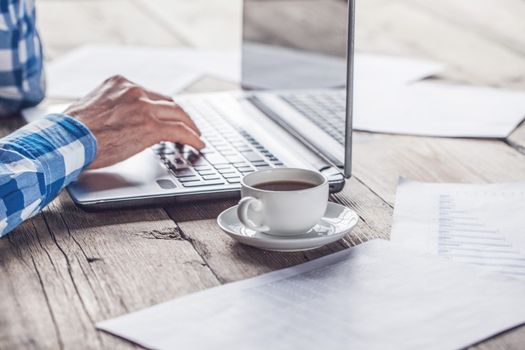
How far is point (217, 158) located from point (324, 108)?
22cm

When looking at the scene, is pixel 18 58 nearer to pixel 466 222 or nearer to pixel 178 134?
pixel 178 134

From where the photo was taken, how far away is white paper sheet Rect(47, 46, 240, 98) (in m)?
1.72

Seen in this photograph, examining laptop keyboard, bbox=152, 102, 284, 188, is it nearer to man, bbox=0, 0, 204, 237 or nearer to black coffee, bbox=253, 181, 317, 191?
man, bbox=0, 0, 204, 237

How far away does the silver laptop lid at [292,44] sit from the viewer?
147 cm

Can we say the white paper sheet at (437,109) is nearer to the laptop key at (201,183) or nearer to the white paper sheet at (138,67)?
the white paper sheet at (138,67)

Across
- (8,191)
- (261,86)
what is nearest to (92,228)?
(8,191)

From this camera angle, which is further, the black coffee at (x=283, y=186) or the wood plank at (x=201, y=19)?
the wood plank at (x=201, y=19)

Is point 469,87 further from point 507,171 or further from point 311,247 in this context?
point 311,247

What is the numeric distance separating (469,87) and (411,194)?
0.59m

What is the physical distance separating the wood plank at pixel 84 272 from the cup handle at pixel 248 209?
0.06 meters

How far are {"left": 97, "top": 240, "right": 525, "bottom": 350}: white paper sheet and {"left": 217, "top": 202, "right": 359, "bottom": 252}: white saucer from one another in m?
0.03

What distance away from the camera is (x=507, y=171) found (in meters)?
1.28

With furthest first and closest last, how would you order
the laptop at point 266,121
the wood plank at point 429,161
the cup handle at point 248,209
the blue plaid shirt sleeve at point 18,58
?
the blue plaid shirt sleeve at point 18,58 < the wood plank at point 429,161 < the laptop at point 266,121 < the cup handle at point 248,209

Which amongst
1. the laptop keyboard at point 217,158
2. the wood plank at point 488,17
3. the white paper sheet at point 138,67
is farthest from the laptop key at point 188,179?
the wood plank at point 488,17
